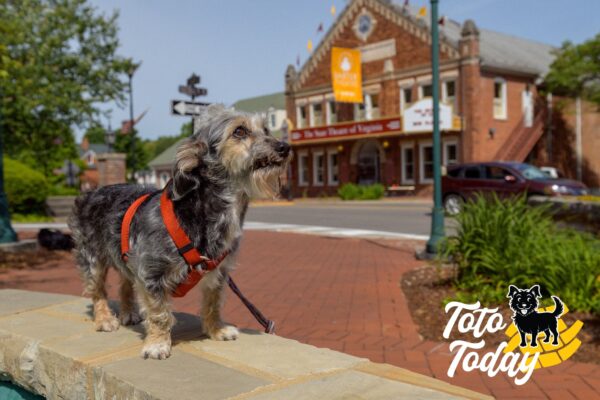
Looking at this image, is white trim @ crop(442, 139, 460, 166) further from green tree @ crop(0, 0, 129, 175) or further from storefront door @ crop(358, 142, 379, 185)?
green tree @ crop(0, 0, 129, 175)

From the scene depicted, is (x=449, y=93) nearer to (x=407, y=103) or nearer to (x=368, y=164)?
(x=407, y=103)

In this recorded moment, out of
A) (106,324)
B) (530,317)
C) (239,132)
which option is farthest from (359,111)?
(239,132)

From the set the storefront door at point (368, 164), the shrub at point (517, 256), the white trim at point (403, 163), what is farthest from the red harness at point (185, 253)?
the storefront door at point (368, 164)

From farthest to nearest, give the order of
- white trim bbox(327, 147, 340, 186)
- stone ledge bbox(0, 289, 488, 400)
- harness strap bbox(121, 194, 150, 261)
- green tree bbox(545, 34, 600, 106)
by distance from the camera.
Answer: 1. white trim bbox(327, 147, 340, 186)
2. green tree bbox(545, 34, 600, 106)
3. harness strap bbox(121, 194, 150, 261)
4. stone ledge bbox(0, 289, 488, 400)

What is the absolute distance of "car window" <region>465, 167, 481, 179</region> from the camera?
1941cm

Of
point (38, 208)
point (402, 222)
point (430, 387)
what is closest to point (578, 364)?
point (430, 387)

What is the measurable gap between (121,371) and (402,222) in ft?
49.1

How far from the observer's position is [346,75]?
35.3 m

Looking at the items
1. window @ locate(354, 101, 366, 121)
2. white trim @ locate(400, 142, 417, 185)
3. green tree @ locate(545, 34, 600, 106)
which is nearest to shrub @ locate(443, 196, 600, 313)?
green tree @ locate(545, 34, 600, 106)

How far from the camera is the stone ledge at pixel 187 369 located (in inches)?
95.1

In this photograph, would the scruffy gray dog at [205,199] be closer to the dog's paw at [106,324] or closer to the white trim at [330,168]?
the dog's paw at [106,324]

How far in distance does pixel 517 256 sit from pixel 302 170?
114 ft

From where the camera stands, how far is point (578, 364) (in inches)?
177

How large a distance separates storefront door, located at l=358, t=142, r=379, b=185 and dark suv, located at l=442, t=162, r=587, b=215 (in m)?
16.3
